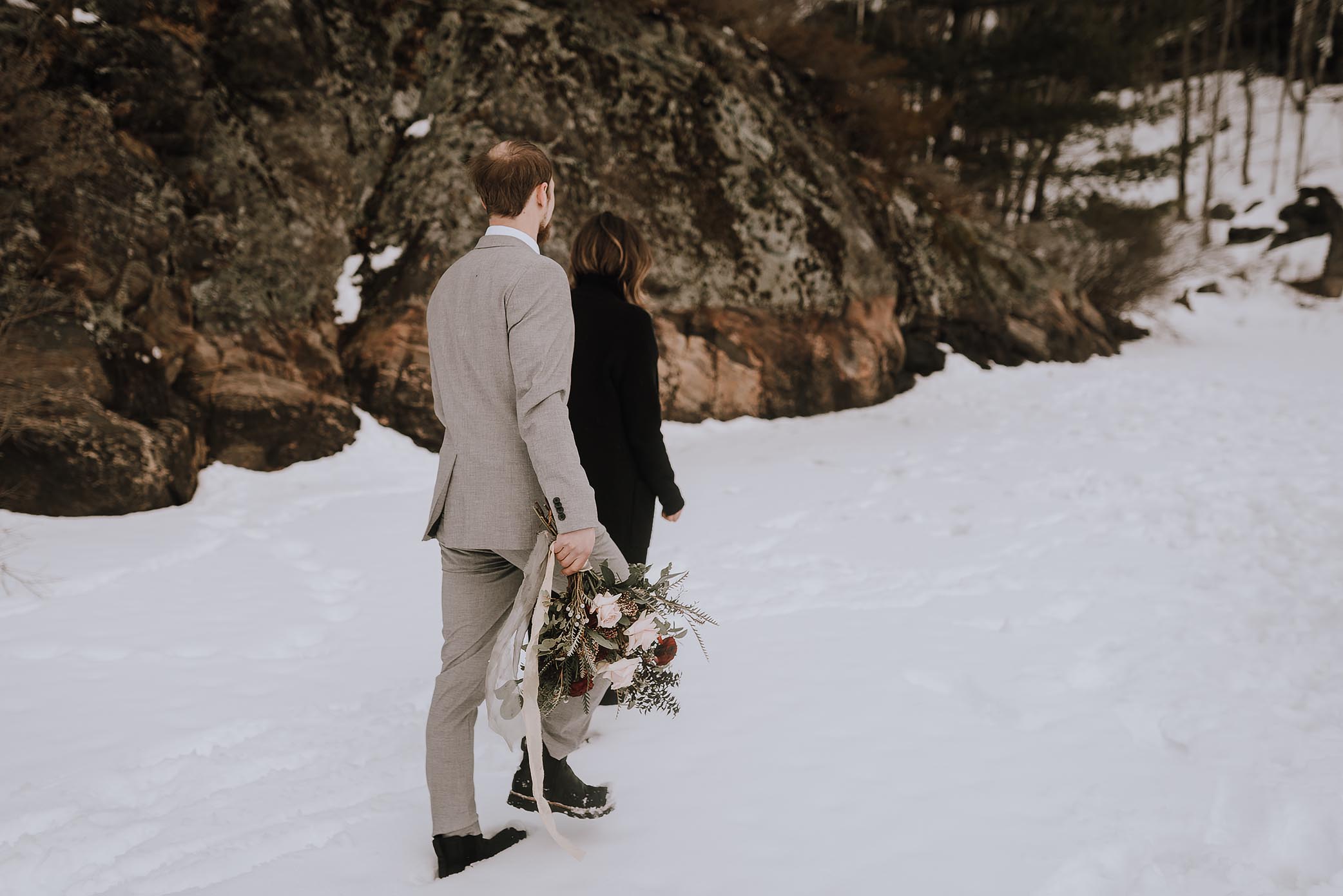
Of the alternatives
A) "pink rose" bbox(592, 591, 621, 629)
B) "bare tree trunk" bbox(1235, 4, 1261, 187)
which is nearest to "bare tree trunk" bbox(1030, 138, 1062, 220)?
"bare tree trunk" bbox(1235, 4, 1261, 187)

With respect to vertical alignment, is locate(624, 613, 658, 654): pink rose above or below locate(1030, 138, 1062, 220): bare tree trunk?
below

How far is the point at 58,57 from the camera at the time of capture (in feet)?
20.9

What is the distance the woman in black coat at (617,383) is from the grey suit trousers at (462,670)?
74 centimetres

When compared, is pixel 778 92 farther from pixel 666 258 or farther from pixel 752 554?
pixel 752 554

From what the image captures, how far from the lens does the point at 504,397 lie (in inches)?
82.4

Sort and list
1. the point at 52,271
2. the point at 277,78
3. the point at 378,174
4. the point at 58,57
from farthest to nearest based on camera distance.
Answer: the point at 378,174 → the point at 277,78 → the point at 58,57 → the point at 52,271

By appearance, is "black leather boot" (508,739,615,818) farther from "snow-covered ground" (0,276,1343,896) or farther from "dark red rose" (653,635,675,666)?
"dark red rose" (653,635,675,666)

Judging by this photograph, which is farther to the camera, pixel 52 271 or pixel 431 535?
pixel 52 271

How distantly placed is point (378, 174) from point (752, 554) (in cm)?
553

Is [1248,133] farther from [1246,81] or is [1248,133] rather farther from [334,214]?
[334,214]

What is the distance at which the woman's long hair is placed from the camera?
9.64 feet

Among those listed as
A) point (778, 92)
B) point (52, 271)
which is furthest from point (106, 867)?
point (778, 92)

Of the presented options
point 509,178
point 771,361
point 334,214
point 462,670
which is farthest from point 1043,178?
point 462,670

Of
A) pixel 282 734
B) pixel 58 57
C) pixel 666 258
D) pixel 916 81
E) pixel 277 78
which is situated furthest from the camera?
pixel 916 81
